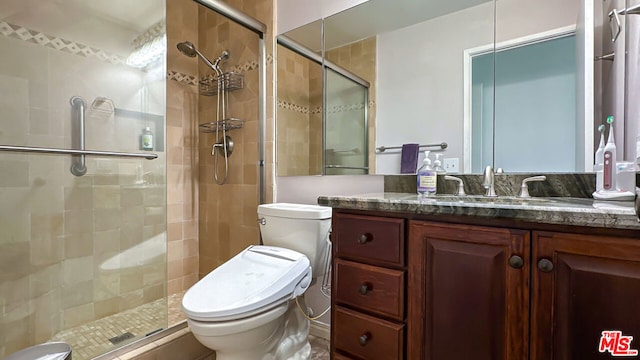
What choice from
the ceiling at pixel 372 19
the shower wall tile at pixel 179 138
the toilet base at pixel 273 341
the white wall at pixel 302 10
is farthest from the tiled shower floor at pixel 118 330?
the white wall at pixel 302 10

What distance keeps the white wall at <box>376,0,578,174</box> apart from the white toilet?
0.52m

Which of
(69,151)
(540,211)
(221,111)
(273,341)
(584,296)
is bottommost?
(273,341)

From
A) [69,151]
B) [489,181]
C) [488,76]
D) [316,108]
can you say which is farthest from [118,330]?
[488,76]

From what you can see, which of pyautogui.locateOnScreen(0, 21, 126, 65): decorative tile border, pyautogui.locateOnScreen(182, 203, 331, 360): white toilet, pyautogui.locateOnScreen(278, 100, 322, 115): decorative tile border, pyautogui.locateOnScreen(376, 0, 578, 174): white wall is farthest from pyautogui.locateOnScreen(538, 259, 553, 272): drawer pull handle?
pyautogui.locateOnScreen(0, 21, 126, 65): decorative tile border

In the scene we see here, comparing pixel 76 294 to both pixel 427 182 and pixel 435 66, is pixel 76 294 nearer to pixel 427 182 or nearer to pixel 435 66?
pixel 427 182

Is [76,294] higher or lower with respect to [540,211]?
lower

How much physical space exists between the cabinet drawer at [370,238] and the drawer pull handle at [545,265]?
0.33 metres

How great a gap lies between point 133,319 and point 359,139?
160cm

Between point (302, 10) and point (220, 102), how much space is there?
0.88 meters

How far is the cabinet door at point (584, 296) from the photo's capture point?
0.62 meters

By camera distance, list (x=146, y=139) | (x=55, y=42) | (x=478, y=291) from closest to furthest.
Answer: (x=478, y=291) < (x=55, y=42) < (x=146, y=139)

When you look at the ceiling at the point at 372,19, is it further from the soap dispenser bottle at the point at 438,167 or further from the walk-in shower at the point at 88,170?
the soap dispenser bottle at the point at 438,167

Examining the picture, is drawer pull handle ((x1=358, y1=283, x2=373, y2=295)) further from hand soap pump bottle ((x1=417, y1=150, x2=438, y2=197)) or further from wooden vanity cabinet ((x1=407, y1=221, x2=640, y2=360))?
hand soap pump bottle ((x1=417, y1=150, x2=438, y2=197))

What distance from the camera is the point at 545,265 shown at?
0.69m
